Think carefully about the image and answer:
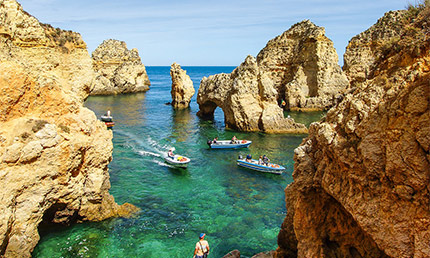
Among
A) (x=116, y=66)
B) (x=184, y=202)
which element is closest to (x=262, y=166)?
(x=184, y=202)

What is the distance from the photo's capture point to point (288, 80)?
56.2 meters

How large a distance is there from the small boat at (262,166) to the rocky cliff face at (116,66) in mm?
56855

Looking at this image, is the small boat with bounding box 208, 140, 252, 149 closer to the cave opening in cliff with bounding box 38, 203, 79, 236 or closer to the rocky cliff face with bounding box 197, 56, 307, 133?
the rocky cliff face with bounding box 197, 56, 307, 133

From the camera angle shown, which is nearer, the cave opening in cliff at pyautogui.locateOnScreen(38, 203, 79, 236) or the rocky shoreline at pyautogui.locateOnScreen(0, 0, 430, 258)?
the rocky shoreline at pyautogui.locateOnScreen(0, 0, 430, 258)

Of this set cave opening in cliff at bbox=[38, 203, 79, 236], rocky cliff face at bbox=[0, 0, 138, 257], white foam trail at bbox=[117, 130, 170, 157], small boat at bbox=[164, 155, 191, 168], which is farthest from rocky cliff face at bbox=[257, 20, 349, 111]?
cave opening in cliff at bbox=[38, 203, 79, 236]

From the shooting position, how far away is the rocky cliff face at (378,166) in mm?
5844

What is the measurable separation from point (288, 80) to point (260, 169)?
3590cm

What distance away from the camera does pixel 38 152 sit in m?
10.9

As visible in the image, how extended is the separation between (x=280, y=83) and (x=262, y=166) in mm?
36117

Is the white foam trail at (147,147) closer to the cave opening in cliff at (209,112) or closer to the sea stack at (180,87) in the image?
the cave opening in cliff at (209,112)

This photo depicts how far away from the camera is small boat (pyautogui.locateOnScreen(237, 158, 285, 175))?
2325 centimetres

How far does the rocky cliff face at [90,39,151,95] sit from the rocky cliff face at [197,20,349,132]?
37.3 metres

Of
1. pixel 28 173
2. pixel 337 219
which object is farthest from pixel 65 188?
pixel 337 219

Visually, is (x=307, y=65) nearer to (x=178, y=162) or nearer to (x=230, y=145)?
(x=230, y=145)
